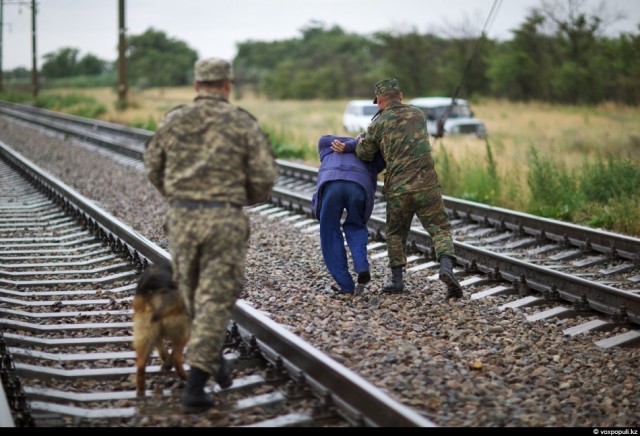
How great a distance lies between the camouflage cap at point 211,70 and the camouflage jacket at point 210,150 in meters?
0.09

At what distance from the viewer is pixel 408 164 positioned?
719cm

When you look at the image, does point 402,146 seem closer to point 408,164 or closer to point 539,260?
point 408,164

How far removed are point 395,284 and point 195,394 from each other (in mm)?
3156

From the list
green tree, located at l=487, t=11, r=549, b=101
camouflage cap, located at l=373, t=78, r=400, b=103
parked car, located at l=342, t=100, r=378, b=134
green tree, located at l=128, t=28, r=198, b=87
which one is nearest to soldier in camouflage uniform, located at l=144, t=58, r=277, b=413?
camouflage cap, located at l=373, t=78, r=400, b=103

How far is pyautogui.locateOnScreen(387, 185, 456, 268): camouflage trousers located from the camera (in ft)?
23.8

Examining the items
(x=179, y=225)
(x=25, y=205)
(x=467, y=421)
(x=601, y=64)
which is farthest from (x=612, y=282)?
(x=601, y=64)

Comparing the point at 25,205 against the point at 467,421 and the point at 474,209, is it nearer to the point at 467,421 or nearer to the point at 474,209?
the point at 474,209

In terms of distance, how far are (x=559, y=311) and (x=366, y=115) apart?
19453 millimetres

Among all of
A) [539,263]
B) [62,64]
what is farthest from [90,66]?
[539,263]

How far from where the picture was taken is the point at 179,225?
15.0 ft

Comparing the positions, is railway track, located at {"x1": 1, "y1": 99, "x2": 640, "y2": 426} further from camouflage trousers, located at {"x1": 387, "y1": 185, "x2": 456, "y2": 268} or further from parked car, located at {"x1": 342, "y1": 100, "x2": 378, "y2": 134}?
parked car, located at {"x1": 342, "y1": 100, "x2": 378, "y2": 134}

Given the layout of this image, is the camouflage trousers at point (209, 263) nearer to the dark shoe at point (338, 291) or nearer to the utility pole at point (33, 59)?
the dark shoe at point (338, 291)

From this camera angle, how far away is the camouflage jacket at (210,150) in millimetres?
4531

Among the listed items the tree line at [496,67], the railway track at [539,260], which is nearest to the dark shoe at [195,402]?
the railway track at [539,260]
